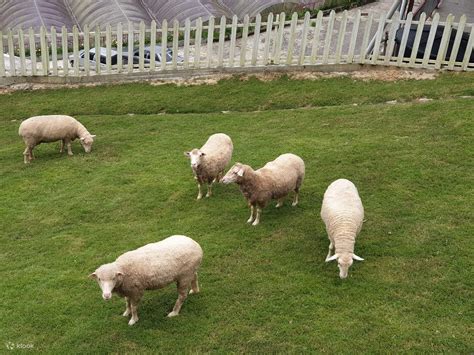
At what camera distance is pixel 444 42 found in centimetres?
1742

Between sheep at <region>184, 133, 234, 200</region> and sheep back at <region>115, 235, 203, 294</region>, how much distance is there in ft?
Answer: 10.5

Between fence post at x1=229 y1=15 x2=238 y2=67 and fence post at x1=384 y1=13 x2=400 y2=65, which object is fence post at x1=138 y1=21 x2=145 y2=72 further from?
fence post at x1=384 y1=13 x2=400 y2=65

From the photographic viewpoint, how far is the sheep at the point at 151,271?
23.7 ft

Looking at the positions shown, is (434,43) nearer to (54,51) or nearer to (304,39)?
(304,39)

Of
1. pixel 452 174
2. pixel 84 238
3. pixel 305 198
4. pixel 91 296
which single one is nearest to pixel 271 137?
Answer: pixel 305 198

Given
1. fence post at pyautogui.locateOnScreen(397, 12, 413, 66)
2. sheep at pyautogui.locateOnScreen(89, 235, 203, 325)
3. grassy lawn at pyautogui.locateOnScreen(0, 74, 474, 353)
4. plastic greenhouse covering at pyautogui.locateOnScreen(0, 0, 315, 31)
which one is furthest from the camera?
plastic greenhouse covering at pyautogui.locateOnScreen(0, 0, 315, 31)

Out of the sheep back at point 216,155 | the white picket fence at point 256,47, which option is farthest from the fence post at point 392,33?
the sheep back at point 216,155

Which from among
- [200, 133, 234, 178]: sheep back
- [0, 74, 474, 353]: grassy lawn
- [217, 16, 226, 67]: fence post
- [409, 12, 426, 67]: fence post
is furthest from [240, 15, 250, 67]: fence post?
[200, 133, 234, 178]: sheep back

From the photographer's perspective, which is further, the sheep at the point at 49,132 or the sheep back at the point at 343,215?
the sheep at the point at 49,132

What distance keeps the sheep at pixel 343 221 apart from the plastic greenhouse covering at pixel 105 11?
20454 millimetres

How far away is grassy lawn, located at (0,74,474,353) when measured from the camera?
7.60m

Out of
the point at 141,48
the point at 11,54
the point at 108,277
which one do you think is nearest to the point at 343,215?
the point at 108,277

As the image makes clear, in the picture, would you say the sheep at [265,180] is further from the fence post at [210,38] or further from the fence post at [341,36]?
the fence post at [210,38]

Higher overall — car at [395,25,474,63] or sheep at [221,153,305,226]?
car at [395,25,474,63]
